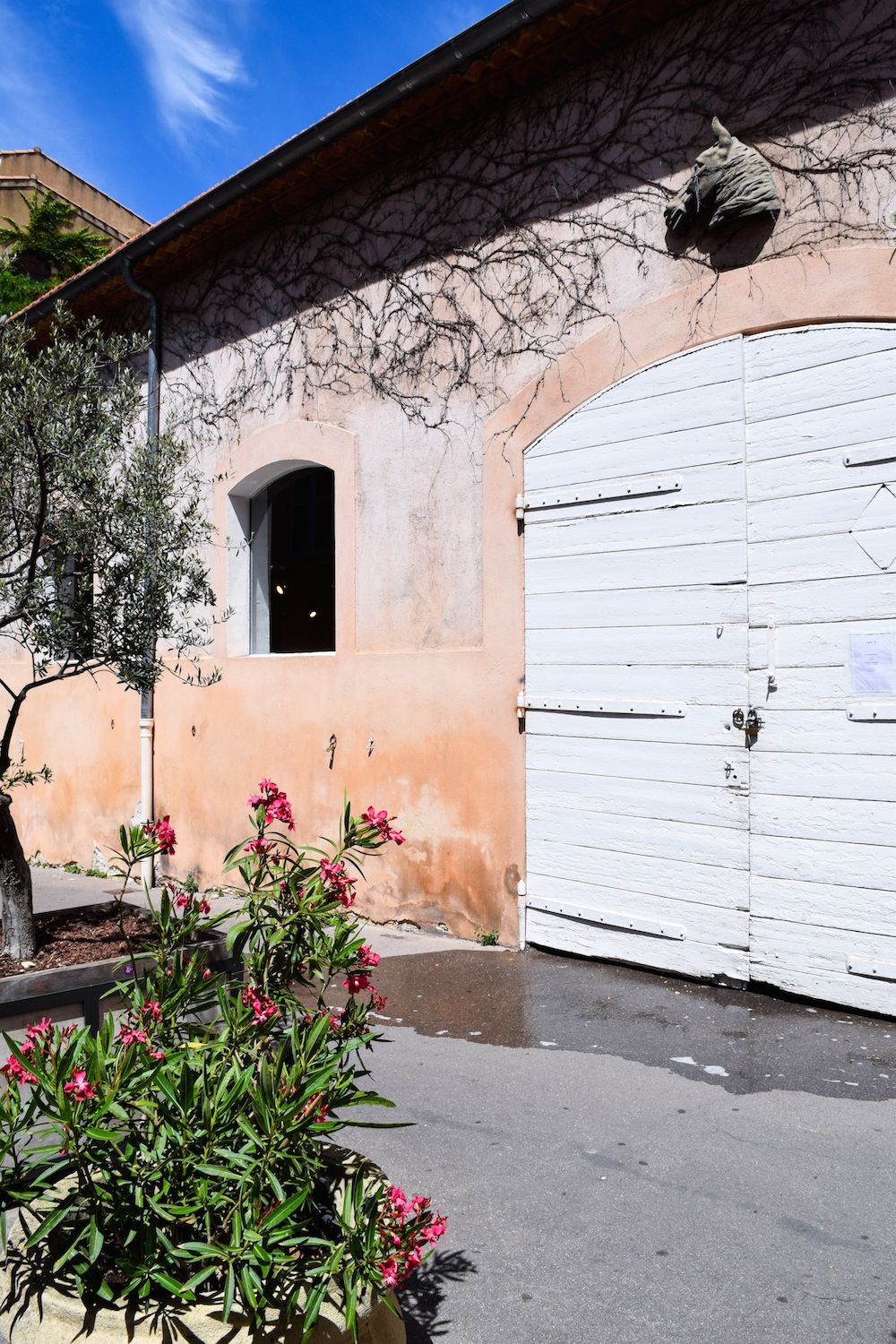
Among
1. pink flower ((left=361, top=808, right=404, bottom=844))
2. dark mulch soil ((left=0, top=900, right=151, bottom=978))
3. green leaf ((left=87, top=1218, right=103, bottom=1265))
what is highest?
pink flower ((left=361, top=808, right=404, bottom=844))

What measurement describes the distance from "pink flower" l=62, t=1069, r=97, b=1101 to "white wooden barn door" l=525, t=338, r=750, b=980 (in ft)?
12.2

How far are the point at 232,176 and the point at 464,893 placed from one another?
5221 mm

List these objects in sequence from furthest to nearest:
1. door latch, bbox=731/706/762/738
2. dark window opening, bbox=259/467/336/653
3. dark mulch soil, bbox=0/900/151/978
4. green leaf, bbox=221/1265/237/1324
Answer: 1. dark window opening, bbox=259/467/336/653
2. door latch, bbox=731/706/762/738
3. dark mulch soil, bbox=0/900/151/978
4. green leaf, bbox=221/1265/237/1324

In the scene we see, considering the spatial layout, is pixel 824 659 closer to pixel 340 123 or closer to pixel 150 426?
pixel 340 123

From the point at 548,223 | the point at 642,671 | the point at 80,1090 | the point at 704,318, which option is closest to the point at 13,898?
the point at 80,1090

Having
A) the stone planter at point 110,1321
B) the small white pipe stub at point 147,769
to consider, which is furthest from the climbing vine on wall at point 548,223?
the stone planter at point 110,1321

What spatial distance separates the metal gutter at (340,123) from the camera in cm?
553

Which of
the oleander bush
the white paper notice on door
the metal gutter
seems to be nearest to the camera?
the oleander bush

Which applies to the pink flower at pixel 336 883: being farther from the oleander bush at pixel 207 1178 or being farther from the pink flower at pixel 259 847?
the oleander bush at pixel 207 1178

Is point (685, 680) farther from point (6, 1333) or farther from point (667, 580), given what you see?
point (6, 1333)

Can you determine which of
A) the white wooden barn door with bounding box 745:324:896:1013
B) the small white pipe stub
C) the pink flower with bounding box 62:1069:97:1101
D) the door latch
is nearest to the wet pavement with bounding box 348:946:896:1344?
the white wooden barn door with bounding box 745:324:896:1013

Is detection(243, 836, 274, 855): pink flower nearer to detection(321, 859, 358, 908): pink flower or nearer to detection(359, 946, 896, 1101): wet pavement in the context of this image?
detection(321, 859, 358, 908): pink flower

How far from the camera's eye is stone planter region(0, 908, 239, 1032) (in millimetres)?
3631

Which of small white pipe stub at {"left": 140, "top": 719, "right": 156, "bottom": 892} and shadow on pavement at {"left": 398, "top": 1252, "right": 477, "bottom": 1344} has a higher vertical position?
small white pipe stub at {"left": 140, "top": 719, "right": 156, "bottom": 892}
